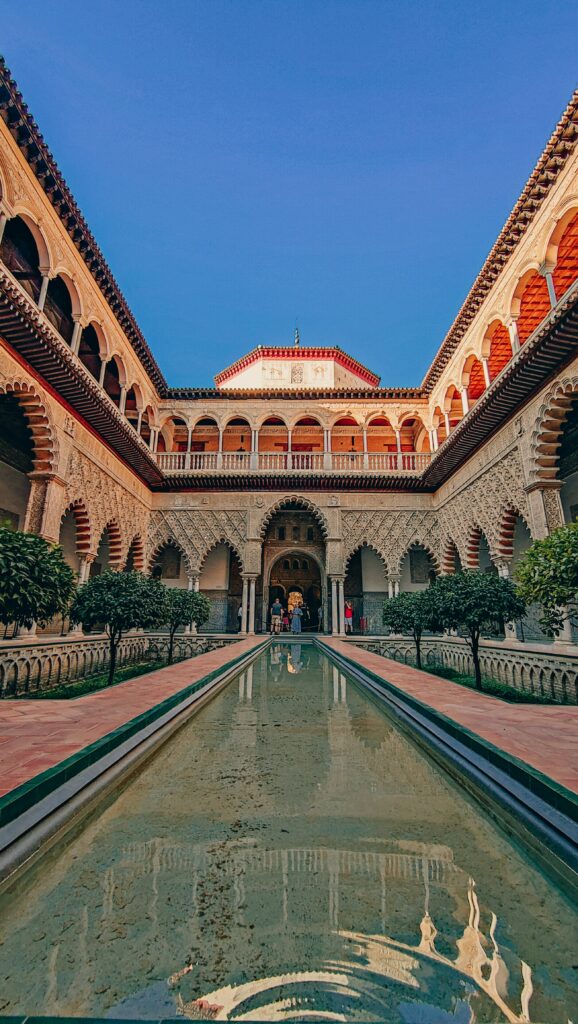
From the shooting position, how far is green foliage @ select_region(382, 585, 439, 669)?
7880mm

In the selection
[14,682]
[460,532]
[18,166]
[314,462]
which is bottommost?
[14,682]

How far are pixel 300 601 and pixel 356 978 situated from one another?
16.7 m

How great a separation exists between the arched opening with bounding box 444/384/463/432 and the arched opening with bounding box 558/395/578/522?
12.6ft

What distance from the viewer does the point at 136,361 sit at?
486 inches

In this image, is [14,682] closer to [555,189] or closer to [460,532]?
[460,532]

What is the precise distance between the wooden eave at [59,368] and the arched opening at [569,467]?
30.6 ft

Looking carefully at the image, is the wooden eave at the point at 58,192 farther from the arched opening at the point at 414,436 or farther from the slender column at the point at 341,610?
the arched opening at the point at 414,436

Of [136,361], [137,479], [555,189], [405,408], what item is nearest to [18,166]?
[136,361]

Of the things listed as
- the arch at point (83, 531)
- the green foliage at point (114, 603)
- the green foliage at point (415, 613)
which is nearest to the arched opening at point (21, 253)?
the arch at point (83, 531)

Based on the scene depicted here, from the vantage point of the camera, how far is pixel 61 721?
9.98 feet

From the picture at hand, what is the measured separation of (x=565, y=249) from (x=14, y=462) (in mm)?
11606

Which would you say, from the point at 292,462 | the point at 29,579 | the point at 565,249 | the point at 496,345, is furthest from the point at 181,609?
the point at 565,249

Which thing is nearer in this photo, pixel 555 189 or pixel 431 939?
pixel 431 939

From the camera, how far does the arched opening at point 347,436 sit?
623 inches
